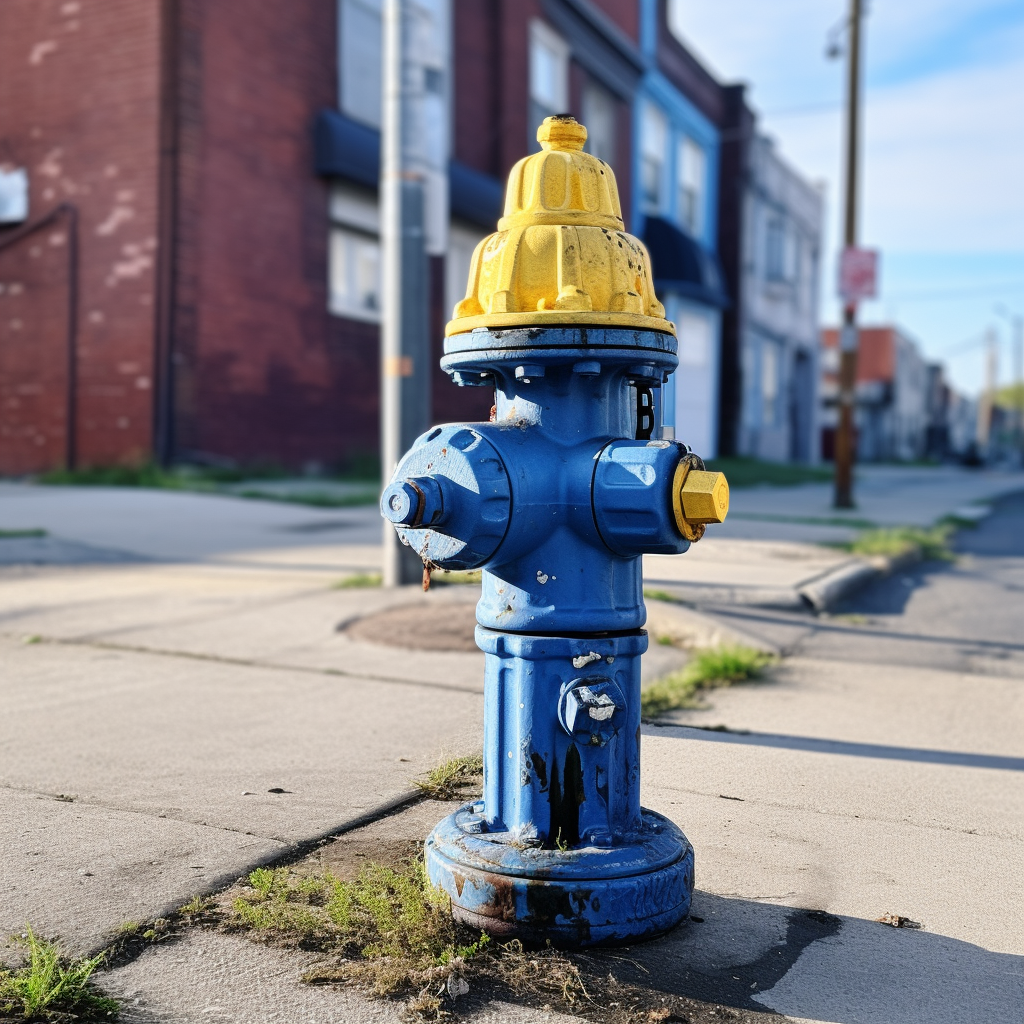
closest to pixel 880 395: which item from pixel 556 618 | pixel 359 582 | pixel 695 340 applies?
pixel 695 340

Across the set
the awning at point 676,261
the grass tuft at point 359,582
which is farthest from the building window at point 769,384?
the grass tuft at point 359,582

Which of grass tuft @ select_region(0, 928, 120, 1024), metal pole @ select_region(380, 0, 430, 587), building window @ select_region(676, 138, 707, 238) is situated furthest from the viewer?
building window @ select_region(676, 138, 707, 238)

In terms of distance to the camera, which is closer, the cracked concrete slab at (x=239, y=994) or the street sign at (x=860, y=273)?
the cracked concrete slab at (x=239, y=994)

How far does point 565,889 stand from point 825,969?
511 millimetres

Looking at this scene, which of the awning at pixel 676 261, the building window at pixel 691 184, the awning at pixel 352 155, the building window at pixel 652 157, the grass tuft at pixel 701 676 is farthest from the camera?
the building window at pixel 691 184

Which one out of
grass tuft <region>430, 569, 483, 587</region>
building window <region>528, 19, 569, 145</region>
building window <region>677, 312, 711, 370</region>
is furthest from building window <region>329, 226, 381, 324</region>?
grass tuft <region>430, 569, 483, 587</region>

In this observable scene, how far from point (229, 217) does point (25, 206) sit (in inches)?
101

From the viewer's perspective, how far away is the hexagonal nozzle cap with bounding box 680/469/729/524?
2197 mm

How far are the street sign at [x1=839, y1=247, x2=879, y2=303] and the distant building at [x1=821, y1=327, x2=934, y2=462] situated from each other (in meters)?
34.1

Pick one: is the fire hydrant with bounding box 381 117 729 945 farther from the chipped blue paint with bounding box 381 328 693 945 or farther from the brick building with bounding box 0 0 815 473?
the brick building with bounding box 0 0 815 473

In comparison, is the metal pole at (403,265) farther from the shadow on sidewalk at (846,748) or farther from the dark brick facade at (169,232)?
the dark brick facade at (169,232)

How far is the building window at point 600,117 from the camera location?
21.6 m

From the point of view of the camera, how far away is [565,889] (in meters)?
2.17

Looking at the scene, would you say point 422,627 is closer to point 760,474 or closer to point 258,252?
point 258,252
